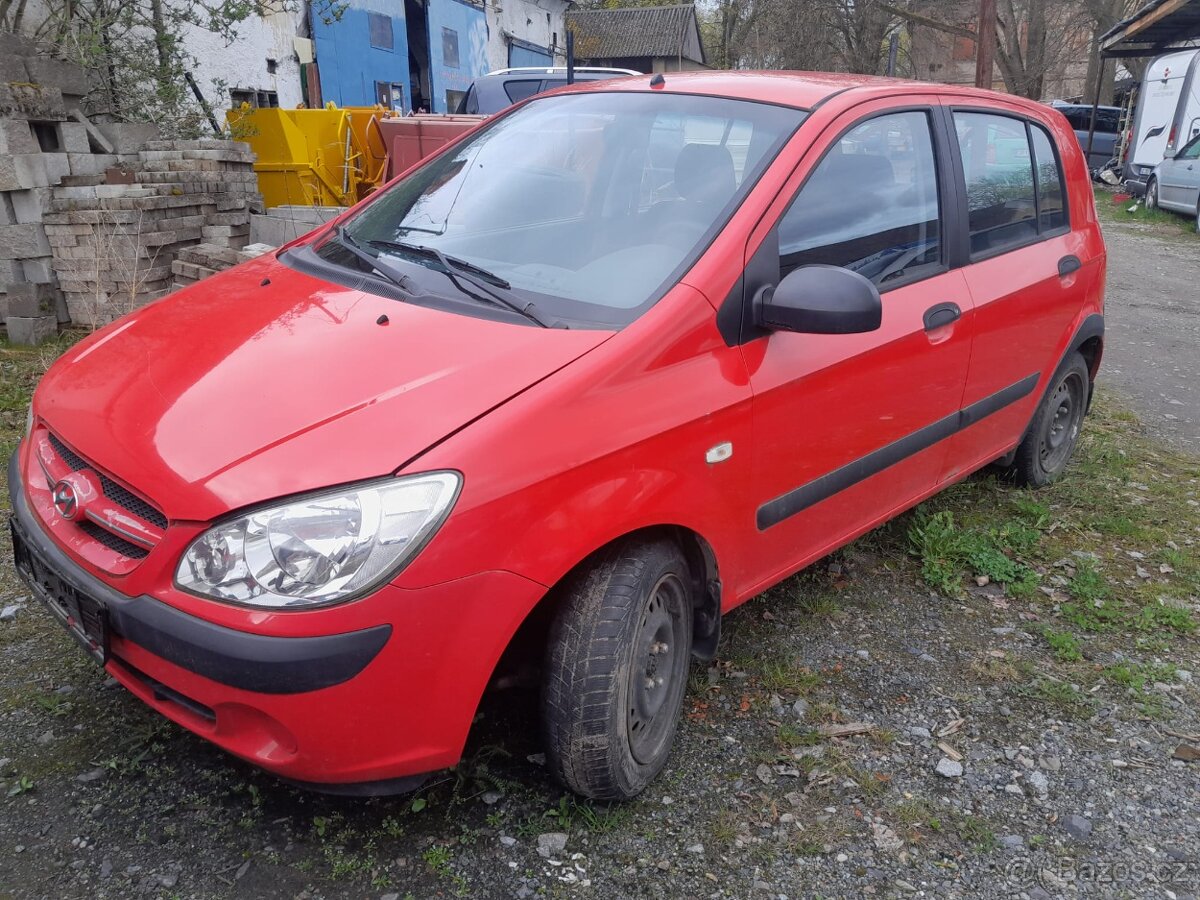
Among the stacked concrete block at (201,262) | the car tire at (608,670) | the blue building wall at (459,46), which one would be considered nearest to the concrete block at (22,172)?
the stacked concrete block at (201,262)

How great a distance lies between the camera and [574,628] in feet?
7.19

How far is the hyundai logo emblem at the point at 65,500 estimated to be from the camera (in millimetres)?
2148

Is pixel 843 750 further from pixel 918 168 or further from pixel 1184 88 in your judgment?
pixel 1184 88

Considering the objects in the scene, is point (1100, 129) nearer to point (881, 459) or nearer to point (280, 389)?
point (881, 459)

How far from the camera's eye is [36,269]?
612 centimetres

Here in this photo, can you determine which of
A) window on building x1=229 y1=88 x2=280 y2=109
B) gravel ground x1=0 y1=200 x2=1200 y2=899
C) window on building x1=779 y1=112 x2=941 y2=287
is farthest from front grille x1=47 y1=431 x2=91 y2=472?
window on building x1=229 y1=88 x2=280 y2=109

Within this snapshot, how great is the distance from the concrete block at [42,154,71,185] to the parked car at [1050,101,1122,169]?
23.0 meters

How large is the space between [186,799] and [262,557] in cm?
92

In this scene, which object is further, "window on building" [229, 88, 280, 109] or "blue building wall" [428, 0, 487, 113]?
"blue building wall" [428, 0, 487, 113]

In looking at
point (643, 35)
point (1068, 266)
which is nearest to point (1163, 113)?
point (1068, 266)

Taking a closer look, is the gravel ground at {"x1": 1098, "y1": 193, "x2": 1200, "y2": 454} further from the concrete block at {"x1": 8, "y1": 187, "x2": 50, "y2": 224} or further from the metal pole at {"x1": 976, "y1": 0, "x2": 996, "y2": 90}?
the concrete block at {"x1": 8, "y1": 187, "x2": 50, "y2": 224}

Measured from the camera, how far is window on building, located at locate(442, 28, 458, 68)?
2144cm

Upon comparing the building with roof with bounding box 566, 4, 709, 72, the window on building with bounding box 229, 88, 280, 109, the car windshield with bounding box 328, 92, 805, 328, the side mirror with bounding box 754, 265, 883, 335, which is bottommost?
the side mirror with bounding box 754, 265, 883, 335

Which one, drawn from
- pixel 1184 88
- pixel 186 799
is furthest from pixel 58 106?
pixel 1184 88
